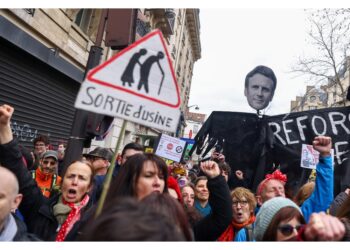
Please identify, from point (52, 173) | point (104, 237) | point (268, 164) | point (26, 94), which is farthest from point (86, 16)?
point (104, 237)

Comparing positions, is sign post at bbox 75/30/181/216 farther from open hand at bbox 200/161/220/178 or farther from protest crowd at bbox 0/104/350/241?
open hand at bbox 200/161/220/178

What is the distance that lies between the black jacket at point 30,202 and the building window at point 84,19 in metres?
8.69

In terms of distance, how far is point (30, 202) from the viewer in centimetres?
225

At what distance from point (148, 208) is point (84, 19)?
33.7ft

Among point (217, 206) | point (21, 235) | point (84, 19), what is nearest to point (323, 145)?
point (217, 206)

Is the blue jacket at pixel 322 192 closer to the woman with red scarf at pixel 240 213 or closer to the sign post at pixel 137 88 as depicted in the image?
the woman with red scarf at pixel 240 213

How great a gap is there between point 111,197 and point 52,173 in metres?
2.25

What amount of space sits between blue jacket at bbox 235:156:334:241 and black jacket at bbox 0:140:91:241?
1436 mm

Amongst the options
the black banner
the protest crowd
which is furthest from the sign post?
the black banner

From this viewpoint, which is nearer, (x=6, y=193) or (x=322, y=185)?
(x=6, y=193)

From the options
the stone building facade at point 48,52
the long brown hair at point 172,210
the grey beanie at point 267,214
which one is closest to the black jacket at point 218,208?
the grey beanie at point 267,214

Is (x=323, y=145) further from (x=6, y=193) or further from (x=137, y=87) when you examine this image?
(x=6, y=193)

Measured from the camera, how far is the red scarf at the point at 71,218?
2080 mm

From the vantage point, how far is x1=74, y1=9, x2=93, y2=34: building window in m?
9.95
